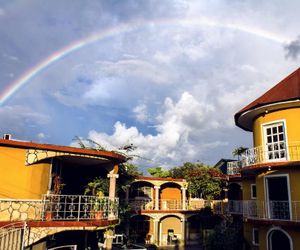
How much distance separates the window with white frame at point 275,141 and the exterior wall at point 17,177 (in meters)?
12.6

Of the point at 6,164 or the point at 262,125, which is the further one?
the point at 262,125

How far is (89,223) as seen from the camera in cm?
1305

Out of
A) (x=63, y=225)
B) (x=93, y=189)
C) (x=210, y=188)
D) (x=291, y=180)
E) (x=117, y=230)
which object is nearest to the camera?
(x=63, y=225)

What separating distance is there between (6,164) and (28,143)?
1232 mm

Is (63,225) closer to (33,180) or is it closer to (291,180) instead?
(33,180)

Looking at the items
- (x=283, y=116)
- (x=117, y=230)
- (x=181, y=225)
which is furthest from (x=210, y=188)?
(x=283, y=116)

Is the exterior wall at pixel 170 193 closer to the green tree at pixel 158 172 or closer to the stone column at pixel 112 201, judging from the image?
the green tree at pixel 158 172

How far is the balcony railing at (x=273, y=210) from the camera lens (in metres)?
15.3

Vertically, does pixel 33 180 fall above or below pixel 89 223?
above

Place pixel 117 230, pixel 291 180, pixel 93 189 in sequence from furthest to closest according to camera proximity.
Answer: pixel 117 230 → pixel 93 189 → pixel 291 180

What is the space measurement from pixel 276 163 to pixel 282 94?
3.89 m

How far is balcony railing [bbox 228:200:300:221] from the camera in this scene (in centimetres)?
1530

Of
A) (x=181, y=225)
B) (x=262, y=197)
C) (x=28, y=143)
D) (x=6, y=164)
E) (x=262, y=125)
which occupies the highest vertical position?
(x=262, y=125)

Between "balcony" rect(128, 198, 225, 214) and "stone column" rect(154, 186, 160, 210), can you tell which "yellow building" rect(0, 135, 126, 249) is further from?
"balcony" rect(128, 198, 225, 214)
